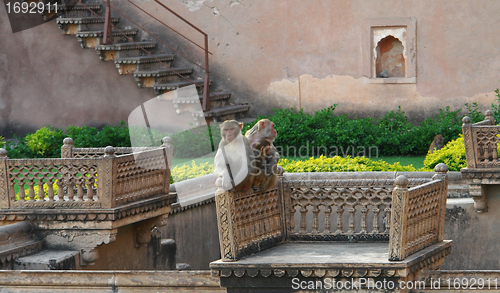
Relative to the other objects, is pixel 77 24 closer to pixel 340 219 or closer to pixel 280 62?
pixel 280 62

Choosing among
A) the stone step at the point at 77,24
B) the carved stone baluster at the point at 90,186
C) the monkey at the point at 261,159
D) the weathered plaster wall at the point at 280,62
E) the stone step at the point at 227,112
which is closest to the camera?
the monkey at the point at 261,159

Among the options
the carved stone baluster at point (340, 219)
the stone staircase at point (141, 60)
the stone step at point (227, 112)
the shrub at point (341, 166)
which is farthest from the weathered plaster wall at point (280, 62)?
the carved stone baluster at point (340, 219)

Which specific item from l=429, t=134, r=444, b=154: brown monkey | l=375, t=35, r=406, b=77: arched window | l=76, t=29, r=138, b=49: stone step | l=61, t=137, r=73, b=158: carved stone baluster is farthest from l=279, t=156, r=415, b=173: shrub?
l=76, t=29, r=138, b=49: stone step

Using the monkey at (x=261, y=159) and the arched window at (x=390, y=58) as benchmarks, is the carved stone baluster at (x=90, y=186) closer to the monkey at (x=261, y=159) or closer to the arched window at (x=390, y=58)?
the monkey at (x=261, y=159)

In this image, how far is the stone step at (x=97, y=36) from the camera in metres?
14.4

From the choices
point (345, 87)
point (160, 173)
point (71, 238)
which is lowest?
point (71, 238)

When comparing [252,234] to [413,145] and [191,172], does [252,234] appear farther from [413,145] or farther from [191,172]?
[413,145]

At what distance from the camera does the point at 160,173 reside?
8.01m

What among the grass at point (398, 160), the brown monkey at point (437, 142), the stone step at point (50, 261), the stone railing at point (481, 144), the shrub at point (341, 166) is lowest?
the stone step at point (50, 261)

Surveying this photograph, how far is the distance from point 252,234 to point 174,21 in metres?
10.3

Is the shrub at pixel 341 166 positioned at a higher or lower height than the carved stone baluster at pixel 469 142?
lower

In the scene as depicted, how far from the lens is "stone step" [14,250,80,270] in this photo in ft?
22.3

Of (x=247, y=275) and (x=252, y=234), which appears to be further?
Result: (x=252, y=234)

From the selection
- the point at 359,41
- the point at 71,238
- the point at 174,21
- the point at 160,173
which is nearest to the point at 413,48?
the point at 359,41
